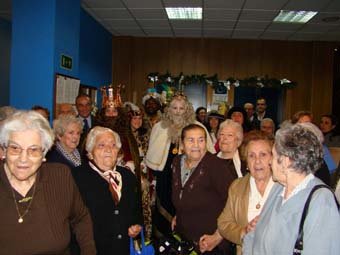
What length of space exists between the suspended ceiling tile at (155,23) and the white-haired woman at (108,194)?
5.58 metres

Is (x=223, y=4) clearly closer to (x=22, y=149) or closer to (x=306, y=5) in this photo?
(x=306, y=5)

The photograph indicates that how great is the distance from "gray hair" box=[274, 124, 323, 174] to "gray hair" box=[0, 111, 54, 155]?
3.93 feet

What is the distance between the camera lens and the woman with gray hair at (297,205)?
4.89 ft

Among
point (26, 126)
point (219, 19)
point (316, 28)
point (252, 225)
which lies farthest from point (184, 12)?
point (26, 126)

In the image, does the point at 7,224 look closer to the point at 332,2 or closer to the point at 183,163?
the point at 183,163

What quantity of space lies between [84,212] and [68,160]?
1.12 meters

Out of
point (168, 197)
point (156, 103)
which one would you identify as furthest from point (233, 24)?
point (168, 197)

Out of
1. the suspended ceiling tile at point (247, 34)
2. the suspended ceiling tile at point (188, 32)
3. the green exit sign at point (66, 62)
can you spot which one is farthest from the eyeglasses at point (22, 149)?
the suspended ceiling tile at point (247, 34)

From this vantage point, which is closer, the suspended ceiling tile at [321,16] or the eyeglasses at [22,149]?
the eyeglasses at [22,149]

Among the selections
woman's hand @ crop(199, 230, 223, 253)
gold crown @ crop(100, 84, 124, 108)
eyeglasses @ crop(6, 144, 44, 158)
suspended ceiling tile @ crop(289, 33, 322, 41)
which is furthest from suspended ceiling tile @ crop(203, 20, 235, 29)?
eyeglasses @ crop(6, 144, 44, 158)

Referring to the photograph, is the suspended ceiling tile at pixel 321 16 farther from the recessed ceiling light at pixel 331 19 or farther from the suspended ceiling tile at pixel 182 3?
the suspended ceiling tile at pixel 182 3

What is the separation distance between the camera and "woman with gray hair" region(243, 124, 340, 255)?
1490mm

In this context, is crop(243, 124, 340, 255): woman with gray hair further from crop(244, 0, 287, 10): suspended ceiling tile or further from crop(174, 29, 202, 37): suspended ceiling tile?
crop(174, 29, 202, 37): suspended ceiling tile

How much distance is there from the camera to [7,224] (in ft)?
5.53
